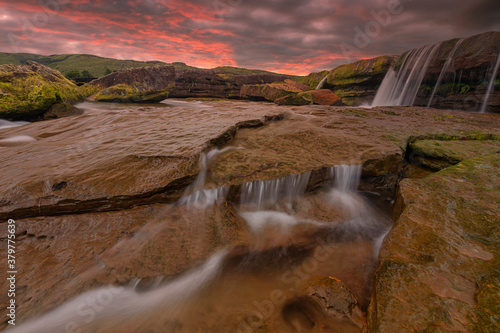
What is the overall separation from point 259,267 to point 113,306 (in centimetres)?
157

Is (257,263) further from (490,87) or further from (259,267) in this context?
(490,87)

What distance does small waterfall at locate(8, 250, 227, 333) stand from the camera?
181cm

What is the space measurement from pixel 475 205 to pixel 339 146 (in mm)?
2281

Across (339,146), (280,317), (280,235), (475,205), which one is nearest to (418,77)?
(339,146)

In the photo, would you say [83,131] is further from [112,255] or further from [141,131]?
[112,255]

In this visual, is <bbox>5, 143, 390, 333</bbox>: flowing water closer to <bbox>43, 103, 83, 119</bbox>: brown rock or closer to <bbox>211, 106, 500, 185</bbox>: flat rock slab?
<bbox>211, 106, 500, 185</bbox>: flat rock slab

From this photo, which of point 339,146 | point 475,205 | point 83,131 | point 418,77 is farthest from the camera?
point 418,77

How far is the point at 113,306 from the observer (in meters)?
2.01

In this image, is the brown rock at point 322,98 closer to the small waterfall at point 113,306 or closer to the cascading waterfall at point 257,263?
the cascading waterfall at point 257,263

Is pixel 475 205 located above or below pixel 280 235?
above


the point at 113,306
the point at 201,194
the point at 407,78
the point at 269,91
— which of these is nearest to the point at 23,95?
the point at 201,194

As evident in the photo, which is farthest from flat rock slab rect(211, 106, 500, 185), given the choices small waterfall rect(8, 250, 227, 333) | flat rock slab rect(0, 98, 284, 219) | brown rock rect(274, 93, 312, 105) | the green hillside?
the green hillside

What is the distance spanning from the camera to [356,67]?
811 inches

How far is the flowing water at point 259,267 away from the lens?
1896mm
